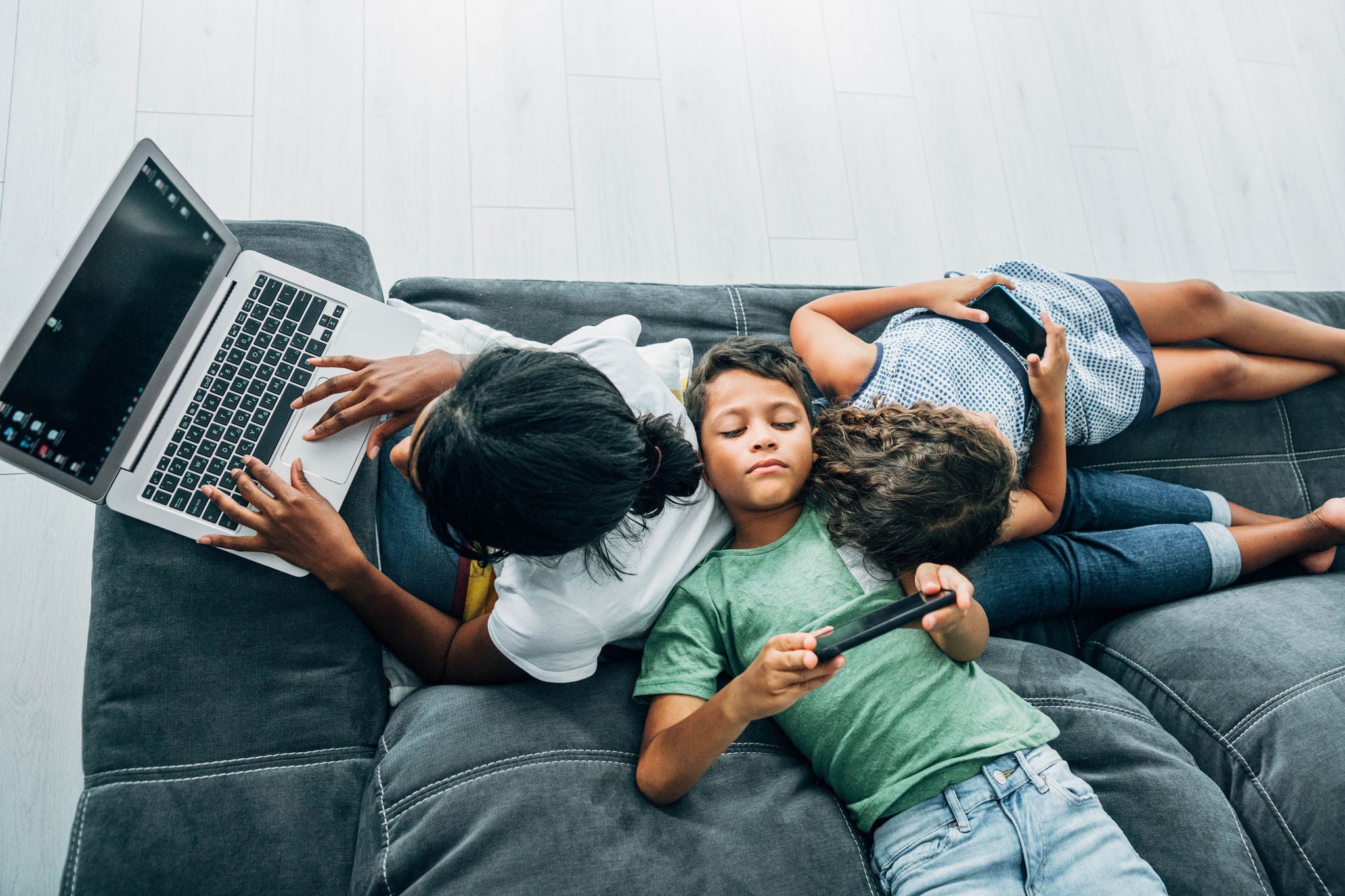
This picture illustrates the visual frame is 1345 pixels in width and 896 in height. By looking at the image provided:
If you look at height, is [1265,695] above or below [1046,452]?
below

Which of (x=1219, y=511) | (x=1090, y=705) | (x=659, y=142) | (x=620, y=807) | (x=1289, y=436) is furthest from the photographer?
(x=659, y=142)

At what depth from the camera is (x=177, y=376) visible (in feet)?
3.73

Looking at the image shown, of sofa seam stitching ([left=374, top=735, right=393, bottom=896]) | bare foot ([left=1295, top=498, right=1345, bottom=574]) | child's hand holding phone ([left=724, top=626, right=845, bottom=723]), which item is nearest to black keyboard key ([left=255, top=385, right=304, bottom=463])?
sofa seam stitching ([left=374, top=735, right=393, bottom=896])

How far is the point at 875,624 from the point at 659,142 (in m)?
1.48

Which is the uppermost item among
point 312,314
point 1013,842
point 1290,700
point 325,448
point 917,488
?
point 312,314

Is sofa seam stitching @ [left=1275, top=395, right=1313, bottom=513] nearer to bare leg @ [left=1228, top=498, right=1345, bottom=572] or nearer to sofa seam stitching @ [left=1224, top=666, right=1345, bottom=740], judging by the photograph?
bare leg @ [left=1228, top=498, right=1345, bottom=572]

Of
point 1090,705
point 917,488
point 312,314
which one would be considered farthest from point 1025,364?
point 312,314

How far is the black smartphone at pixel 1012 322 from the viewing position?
4.53 ft

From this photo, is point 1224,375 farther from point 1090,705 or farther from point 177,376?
point 177,376

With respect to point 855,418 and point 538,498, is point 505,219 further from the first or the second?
point 538,498

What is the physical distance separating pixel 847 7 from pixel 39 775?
8.02 feet

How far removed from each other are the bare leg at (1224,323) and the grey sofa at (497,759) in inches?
19.8

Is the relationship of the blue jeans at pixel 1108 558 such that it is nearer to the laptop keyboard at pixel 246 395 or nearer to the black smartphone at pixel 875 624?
the black smartphone at pixel 875 624

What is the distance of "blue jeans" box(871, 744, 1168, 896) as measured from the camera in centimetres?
104
